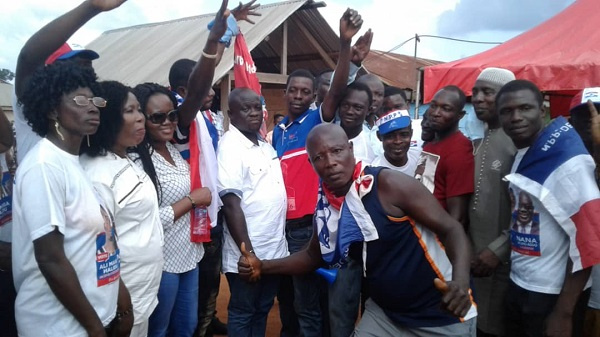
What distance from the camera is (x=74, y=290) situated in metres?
2.11

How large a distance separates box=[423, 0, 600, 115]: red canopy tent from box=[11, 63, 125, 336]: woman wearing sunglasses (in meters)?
5.20

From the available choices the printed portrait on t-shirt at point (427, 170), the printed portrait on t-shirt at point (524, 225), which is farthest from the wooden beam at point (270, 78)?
the printed portrait on t-shirt at point (524, 225)

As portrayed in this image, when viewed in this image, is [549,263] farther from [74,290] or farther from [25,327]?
[25,327]

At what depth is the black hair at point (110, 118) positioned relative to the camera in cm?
271

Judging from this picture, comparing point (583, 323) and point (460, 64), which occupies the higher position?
point (460, 64)

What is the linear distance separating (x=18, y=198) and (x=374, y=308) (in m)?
1.92

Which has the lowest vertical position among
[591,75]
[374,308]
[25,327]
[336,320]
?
[336,320]

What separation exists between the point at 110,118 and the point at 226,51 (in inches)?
286

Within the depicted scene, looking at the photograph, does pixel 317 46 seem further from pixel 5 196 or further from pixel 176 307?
pixel 5 196

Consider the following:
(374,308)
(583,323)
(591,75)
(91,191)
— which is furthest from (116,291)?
(591,75)

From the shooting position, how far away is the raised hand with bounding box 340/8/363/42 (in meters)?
3.94

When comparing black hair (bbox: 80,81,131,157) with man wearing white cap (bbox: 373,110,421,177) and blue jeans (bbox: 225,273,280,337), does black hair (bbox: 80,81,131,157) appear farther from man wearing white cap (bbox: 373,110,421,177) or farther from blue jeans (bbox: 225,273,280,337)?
man wearing white cap (bbox: 373,110,421,177)

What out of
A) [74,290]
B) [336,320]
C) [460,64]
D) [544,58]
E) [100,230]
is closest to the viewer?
[74,290]

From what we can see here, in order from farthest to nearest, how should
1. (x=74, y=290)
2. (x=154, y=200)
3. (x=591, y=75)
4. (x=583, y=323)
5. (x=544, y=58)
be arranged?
1. (x=544, y=58)
2. (x=591, y=75)
3. (x=583, y=323)
4. (x=154, y=200)
5. (x=74, y=290)
